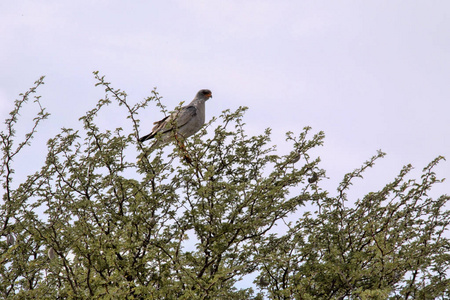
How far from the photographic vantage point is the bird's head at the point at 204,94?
11250 mm

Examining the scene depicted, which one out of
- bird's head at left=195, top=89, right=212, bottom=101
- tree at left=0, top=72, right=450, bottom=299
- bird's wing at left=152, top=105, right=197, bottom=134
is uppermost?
bird's head at left=195, top=89, right=212, bottom=101

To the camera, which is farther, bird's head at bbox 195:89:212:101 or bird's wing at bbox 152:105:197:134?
bird's head at bbox 195:89:212:101

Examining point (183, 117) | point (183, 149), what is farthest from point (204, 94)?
point (183, 149)

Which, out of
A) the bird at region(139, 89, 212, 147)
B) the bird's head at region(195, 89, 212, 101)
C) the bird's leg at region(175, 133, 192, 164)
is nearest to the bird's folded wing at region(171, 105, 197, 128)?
the bird at region(139, 89, 212, 147)

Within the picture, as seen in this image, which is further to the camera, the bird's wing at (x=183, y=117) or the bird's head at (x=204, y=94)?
the bird's head at (x=204, y=94)

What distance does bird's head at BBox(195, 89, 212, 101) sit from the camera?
36.9 feet

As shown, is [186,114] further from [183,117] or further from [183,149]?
[183,149]

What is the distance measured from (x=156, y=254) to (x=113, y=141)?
2.35 m

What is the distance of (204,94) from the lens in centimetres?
1133

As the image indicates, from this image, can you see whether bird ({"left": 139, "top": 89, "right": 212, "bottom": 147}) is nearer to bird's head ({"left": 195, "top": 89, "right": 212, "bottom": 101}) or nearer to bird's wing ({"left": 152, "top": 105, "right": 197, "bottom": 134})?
bird's wing ({"left": 152, "top": 105, "right": 197, "bottom": 134})

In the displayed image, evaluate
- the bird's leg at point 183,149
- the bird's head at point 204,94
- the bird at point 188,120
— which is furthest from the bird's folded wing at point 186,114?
the bird's leg at point 183,149

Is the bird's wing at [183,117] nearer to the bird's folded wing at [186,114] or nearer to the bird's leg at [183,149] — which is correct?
the bird's folded wing at [186,114]

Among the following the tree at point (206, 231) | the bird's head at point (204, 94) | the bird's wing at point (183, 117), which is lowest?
the tree at point (206, 231)

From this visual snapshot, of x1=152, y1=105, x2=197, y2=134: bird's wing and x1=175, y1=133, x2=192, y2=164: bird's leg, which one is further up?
x1=152, y1=105, x2=197, y2=134: bird's wing
